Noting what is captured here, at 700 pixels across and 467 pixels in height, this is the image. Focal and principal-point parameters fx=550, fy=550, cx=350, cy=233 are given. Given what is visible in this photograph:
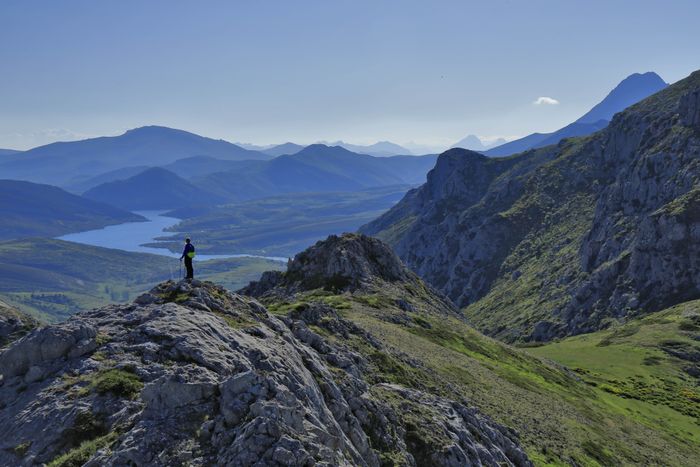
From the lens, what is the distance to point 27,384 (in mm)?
24953

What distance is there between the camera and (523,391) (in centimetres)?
6475

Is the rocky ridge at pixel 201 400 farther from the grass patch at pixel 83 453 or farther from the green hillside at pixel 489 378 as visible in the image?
the green hillside at pixel 489 378

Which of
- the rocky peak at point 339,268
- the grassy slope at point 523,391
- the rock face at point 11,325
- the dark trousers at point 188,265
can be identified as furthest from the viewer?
the rocky peak at point 339,268

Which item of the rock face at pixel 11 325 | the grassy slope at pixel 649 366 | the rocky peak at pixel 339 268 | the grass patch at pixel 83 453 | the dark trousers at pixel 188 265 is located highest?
the dark trousers at pixel 188 265

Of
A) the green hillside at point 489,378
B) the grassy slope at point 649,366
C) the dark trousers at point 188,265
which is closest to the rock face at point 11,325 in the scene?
the dark trousers at point 188,265

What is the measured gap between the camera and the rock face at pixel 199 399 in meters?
20.2

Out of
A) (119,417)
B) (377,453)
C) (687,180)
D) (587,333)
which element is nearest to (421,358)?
(377,453)

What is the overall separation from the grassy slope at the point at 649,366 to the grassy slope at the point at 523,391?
23.3 inches

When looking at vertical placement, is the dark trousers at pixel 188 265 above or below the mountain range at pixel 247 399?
above

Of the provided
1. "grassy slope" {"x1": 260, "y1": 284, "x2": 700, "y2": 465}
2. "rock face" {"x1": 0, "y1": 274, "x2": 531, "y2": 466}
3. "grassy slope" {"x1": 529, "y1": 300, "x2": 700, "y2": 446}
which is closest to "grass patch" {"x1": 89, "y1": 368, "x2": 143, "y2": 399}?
"rock face" {"x1": 0, "y1": 274, "x2": 531, "y2": 466}

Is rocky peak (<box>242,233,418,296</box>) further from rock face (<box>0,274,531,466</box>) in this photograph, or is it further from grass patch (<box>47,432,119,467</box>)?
grass patch (<box>47,432,119,467</box>)

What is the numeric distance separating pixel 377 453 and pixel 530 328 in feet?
578

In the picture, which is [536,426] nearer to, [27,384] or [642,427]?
[642,427]

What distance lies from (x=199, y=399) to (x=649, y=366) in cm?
11659
